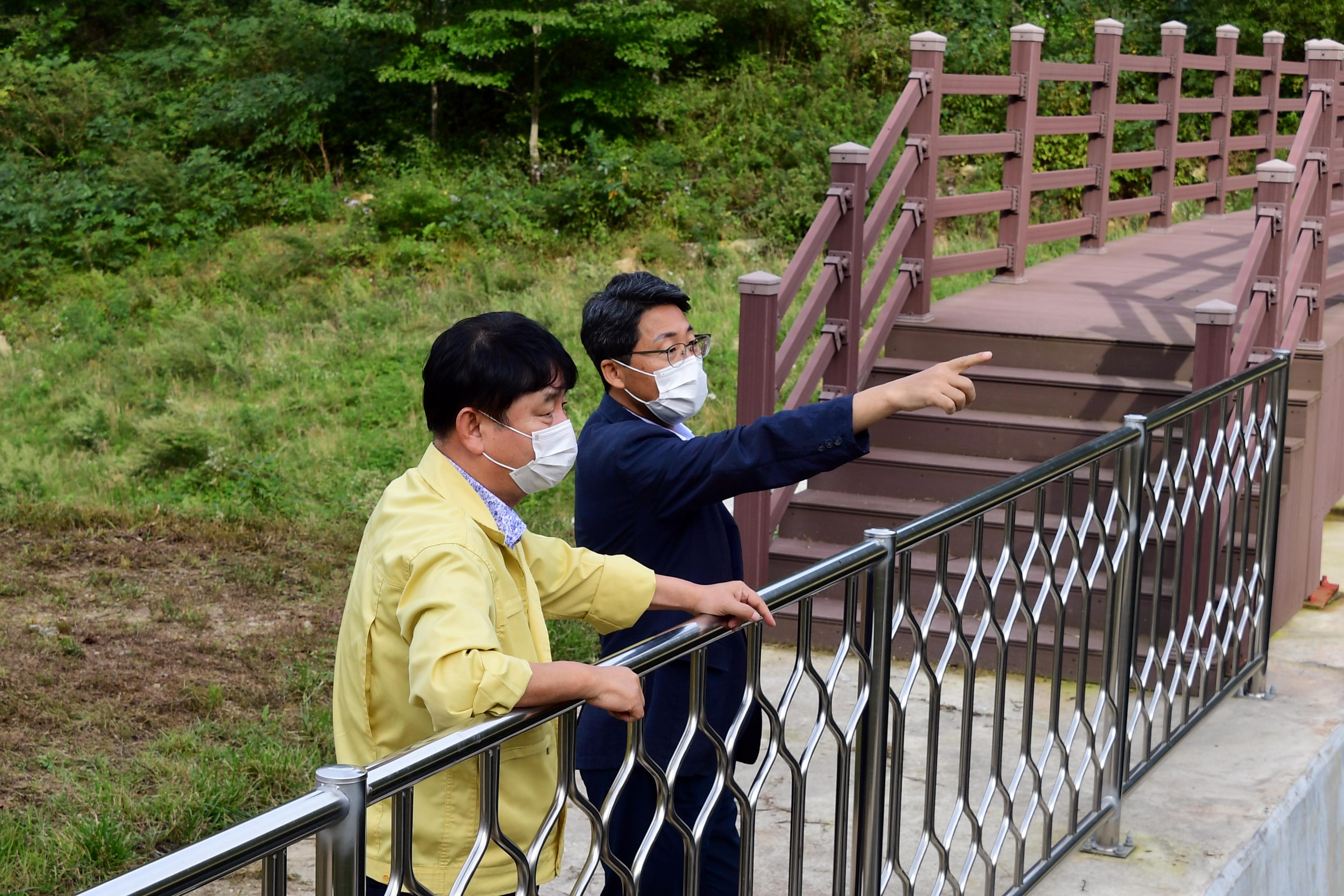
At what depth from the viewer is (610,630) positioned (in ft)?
9.13

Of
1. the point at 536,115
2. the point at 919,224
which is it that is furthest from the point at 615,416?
the point at 536,115

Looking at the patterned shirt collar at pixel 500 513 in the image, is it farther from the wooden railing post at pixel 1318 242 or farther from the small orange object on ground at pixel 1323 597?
the small orange object on ground at pixel 1323 597

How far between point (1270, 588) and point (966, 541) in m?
1.35

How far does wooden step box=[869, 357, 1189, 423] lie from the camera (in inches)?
268

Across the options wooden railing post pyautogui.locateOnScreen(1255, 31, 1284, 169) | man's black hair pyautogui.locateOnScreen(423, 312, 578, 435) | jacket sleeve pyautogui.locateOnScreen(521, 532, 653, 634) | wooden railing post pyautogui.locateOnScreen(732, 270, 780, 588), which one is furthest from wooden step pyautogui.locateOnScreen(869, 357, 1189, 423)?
wooden railing post pyautogui.locateOnScreen(1255, 31, 1284, 169)

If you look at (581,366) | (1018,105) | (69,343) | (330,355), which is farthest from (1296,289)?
(69,343)

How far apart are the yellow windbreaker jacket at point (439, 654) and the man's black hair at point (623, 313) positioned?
806 mm

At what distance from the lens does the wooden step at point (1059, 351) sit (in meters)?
6.95

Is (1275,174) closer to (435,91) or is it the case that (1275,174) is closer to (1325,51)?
(1325,51)

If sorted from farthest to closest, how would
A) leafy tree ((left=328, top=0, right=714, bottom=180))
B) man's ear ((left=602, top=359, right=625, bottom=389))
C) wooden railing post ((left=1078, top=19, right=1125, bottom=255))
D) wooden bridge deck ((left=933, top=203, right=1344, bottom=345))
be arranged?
1. leafy tree ((left=328, top=0, right=714, bottom=180))
2. wooden railing post ((left=1078, top=19, right=1125, bottom=255))
3. wooden bridge deck ((left=933, top=203, right=1344, bottom=345))
4. man's ear ((left=602, top=359, right=625, bottom=389))

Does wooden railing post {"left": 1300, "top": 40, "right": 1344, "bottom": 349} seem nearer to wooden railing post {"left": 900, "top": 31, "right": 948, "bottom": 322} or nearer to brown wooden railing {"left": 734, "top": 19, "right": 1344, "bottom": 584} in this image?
brown wooden railing {"left": 734, "top": 19, "right": 1344, "bottom": 584}

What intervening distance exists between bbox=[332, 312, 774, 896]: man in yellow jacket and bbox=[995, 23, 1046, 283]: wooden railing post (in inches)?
270

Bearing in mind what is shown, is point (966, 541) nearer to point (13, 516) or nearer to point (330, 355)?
point (13, 516)

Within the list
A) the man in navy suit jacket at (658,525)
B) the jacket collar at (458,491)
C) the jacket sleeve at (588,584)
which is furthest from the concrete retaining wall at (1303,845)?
the jacket collar at (458,491)
